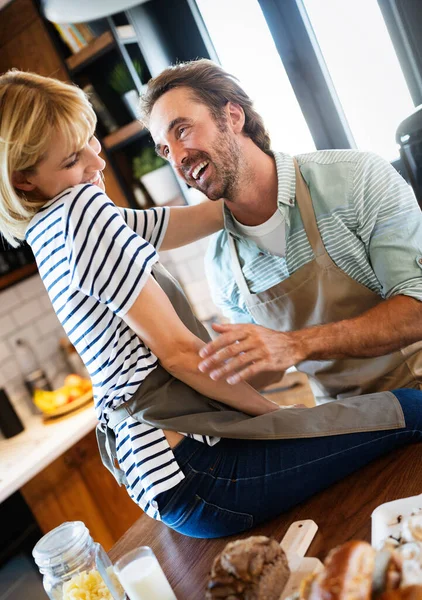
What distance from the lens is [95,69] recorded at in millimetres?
2920

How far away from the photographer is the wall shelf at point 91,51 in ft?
8.74

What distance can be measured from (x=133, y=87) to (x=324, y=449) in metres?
2.14

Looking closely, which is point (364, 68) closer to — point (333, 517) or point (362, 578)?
point (333, 517)

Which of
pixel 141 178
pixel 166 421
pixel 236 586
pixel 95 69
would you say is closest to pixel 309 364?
pixel 166 421

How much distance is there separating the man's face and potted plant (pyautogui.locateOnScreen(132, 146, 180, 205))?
1.20m

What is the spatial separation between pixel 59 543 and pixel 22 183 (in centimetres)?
72

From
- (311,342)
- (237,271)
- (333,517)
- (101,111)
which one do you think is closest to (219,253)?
(237,271)

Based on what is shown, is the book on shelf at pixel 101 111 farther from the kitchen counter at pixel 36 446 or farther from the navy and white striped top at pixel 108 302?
the navy and white striped top at pixel 108 302

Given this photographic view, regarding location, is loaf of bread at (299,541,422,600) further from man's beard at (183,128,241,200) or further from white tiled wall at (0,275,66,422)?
white tiled wall at (0,275,66,422)

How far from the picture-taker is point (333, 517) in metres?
1.03

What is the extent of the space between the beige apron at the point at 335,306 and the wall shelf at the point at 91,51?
1521 millimetres

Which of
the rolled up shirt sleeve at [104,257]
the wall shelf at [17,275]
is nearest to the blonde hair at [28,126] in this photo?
the rolled up shirt sleeve at [104,257]

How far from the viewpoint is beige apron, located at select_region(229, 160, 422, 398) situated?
1516 millimetres

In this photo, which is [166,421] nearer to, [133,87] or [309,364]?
[309,364]
